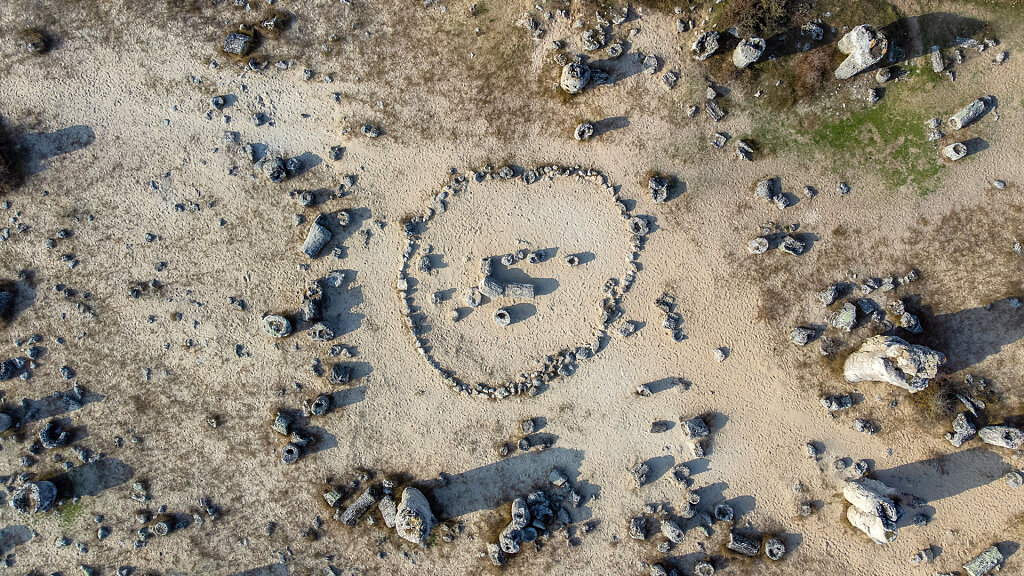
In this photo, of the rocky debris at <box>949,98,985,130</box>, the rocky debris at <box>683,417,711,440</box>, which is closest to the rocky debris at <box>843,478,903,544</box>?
the rocky debris at <box>683,417,711,440</box>

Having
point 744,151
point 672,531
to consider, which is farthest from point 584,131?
point 672,531

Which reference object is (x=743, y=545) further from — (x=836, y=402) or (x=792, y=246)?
(x=792, y=246)

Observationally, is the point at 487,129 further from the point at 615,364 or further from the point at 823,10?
the point at 823,10

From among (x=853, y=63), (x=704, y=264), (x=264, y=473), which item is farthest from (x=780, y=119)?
(x=264, y=473)

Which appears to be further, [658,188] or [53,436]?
[658,188]

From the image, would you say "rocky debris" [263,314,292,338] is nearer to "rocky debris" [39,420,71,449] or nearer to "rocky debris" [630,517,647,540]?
"rocky debris" [39,420,71,449]

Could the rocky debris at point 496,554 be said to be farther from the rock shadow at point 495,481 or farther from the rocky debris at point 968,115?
the rocky debris at point 968,115
